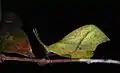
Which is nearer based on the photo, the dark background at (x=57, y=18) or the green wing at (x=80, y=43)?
the green wing at (x=80, y=43)

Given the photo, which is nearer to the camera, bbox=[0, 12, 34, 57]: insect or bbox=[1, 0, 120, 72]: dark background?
bbox=[0, 12, 34, 57]: insect

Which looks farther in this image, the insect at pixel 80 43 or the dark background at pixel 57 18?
the dark background at pixel 57 18

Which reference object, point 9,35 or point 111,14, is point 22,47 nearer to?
point 9,35

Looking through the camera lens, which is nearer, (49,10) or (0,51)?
(0,51)

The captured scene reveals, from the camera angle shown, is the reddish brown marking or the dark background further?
the dark background

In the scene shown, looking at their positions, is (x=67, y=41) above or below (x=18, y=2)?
below

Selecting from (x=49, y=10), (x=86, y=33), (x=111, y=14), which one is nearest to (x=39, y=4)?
(x=49, y=10)

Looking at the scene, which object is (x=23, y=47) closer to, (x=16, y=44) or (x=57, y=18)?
(x=16, y=44)
